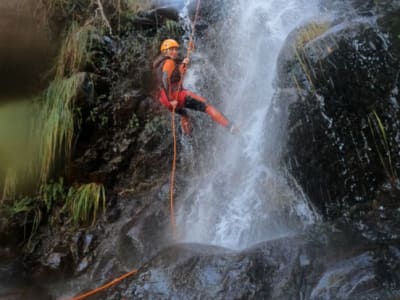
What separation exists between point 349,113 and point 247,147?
158cm

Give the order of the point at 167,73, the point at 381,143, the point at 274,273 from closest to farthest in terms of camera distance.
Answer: the point at 274,273 < the point at 381,143 < the point at 167,73

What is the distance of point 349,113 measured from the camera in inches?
150

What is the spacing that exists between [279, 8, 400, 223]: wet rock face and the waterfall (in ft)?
1.14

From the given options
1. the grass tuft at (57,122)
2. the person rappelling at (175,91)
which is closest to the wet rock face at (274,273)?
the person rappelling at (175,91)

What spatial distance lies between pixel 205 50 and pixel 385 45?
10.0ft

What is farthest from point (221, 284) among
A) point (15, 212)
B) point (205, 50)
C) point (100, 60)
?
point (205, 50)

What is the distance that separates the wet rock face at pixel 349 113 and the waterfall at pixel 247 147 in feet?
1.14

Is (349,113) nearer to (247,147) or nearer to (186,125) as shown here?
(247,147)

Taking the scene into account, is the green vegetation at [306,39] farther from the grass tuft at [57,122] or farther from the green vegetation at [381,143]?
the grass tuft at [57,122]

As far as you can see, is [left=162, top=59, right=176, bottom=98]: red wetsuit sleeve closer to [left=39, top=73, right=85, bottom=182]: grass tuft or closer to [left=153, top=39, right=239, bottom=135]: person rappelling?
[left=153, top=39, right=239, bottom=135]: person rappelling

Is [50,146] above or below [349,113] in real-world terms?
below

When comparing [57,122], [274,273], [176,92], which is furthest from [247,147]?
[57,122]

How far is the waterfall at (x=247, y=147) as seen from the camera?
4293 mm

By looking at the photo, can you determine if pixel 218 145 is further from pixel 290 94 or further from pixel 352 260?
pixel 352 260
